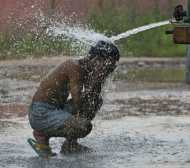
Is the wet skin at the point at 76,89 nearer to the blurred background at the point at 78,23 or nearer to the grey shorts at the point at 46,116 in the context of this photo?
the grey shorts at the point at 46,116

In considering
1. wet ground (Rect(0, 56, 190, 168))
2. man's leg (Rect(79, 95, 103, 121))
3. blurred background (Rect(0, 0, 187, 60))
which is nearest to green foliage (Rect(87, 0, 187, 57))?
blurred background (Rect(0, 0, 187, 60))

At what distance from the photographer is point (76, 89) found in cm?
431

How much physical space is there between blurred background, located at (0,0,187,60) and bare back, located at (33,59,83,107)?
11136mm

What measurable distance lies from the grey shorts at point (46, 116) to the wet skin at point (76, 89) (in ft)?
0.15

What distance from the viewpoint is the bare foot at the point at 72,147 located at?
4641 millimetres

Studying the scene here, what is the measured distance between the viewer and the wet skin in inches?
171

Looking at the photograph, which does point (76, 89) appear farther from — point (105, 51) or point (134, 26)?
point (134, 26)

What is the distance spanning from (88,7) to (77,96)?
47.9 feet

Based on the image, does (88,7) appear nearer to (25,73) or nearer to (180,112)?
(25,73)

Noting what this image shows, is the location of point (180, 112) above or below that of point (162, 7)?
below

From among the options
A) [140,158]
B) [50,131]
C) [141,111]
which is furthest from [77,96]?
[141,111]

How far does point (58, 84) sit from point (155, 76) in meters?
7.93

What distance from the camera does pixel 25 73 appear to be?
13367 millimetres

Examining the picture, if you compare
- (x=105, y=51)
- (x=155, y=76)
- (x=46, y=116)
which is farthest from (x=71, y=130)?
(x=155, y=76)
